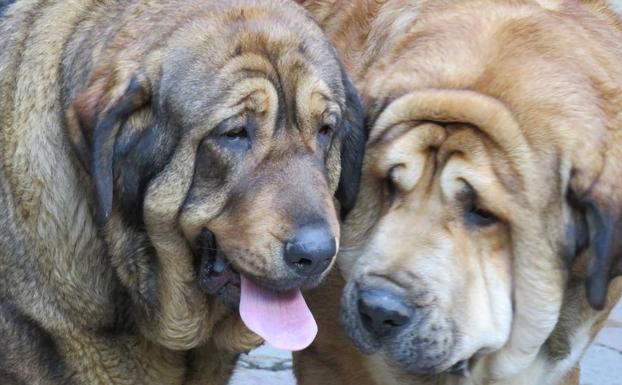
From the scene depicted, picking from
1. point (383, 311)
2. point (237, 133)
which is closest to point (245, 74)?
point (237, 133)

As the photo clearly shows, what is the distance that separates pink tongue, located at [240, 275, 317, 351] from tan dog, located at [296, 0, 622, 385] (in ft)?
0.75

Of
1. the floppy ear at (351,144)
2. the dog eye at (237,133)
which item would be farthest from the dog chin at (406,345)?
the dog eye at (237,133)

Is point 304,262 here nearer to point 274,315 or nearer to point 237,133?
point 274,315

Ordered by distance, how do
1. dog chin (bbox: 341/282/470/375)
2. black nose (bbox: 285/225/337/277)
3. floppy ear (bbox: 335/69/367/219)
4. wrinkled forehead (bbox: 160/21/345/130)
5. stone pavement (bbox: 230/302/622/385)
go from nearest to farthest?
black nose (bbox: 285/225/337/277) → wrinkled forehead (bbox: 160/21/345/130) → dog chin (bbox: 341/282/470/375) → floppy ear (bbox: 335/69/367/219) → stone pavement (bbox: 230/302/622/385)

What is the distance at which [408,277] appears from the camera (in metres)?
3.94

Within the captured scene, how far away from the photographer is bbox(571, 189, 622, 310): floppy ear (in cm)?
390

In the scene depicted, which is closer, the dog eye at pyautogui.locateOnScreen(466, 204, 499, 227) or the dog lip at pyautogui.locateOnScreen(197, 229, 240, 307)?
the dog lip at pyautogui.locateOnScreen(197, 229, 240, 307)

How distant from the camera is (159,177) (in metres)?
3.83

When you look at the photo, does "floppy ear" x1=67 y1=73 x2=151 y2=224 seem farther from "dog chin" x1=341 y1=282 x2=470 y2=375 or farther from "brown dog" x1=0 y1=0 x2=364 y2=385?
"dog chin" x1=341 y1=282 x2=470 y2=375

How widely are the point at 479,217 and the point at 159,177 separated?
3.31 feet

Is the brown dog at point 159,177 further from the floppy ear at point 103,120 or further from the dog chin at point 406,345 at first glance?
the dog chin at point 406,345

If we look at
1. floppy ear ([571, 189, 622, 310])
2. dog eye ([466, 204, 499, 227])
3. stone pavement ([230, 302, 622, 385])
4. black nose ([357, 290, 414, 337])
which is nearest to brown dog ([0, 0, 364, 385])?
black nose ([357, 290, 414, 337])

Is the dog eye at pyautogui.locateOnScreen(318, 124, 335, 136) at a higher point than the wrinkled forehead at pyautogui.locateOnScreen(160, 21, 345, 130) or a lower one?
lower

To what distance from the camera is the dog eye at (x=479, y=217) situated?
159 inches
